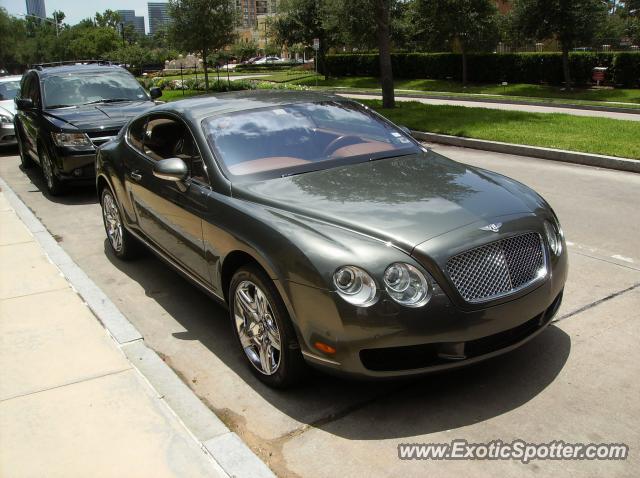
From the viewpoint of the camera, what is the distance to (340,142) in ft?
15.4

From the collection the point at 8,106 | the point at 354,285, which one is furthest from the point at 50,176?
the point at 354,285

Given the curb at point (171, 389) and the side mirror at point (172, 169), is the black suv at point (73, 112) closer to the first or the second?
the curb at point (171, 389)

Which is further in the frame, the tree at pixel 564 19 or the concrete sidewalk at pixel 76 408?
the tree at pixel 564 19

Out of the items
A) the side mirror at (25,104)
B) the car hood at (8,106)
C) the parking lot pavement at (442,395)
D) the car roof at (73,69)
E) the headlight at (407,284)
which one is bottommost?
the parking lot pavement at (442,395)

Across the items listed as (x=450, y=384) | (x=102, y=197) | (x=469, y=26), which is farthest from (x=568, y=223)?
(x=469, y=26)

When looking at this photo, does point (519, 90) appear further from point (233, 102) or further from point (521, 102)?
point (233, 102)

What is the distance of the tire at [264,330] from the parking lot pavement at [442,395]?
0.14 m

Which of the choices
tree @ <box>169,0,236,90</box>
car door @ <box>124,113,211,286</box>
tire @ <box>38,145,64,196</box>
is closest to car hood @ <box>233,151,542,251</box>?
car door @ <box>124,113,211,286</box>

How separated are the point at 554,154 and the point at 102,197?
7085 millimetres

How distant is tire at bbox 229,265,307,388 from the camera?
349cm

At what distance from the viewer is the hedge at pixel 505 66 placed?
2817cm

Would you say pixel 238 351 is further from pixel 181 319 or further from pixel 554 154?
pixel 554 154

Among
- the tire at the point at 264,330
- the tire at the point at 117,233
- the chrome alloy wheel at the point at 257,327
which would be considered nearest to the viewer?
the tire at the point at 264,330

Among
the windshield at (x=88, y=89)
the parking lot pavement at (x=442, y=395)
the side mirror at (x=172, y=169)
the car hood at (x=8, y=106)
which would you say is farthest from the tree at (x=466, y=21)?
the side mirror at (x=172, y=169)
